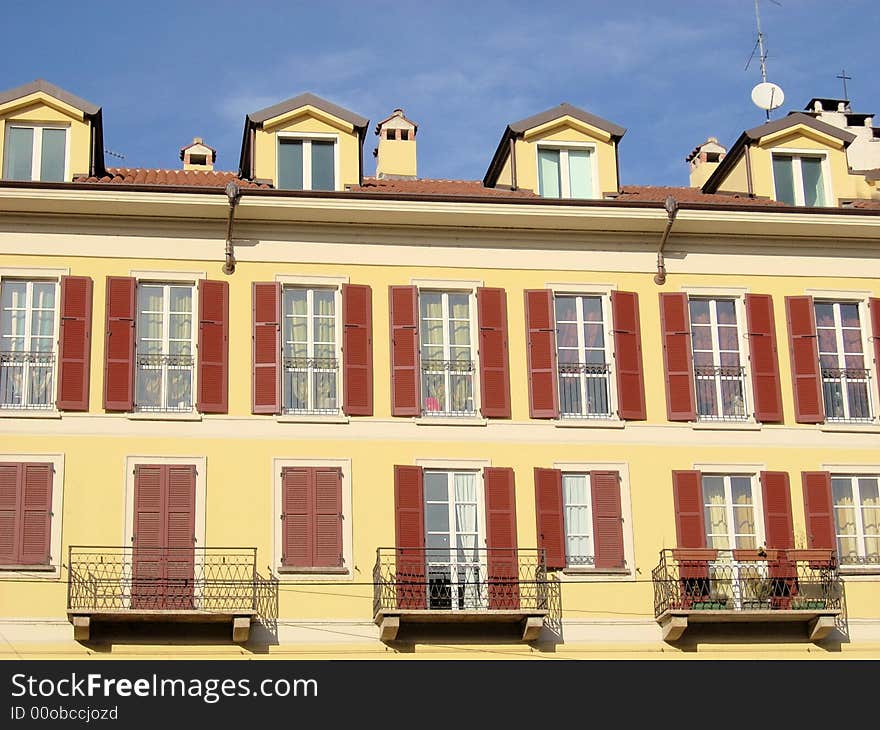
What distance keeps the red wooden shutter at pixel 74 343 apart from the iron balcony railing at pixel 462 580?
560cm

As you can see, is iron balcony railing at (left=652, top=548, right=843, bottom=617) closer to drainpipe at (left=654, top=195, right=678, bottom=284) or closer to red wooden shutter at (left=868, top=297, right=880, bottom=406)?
red wooden shutter at (left=868, top=297, right=880, bottom=406)

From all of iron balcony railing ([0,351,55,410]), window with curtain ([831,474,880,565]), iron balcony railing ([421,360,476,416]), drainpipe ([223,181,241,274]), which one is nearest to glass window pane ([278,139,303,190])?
drainpipe ([223,181,241,274])

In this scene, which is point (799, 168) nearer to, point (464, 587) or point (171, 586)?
point (464, 587)

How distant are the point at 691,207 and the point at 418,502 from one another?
729 cm

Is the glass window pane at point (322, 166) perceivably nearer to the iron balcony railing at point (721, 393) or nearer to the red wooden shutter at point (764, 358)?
the iron balcony railing at point (721, 393)

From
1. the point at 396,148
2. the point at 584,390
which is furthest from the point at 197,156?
the point at 584,390

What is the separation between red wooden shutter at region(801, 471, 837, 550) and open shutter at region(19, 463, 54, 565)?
41.1 feet

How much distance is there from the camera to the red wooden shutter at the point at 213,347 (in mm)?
28328

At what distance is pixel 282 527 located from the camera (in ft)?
90.9

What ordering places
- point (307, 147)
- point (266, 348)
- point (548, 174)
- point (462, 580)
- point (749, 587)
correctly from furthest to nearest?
point (548, 174) → point (307, 147) → point (266, 348) → point (749, 587) → point (462, 580)

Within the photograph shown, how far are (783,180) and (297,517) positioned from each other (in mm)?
11513

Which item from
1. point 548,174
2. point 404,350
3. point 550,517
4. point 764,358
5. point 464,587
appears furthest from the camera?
point 548,174
